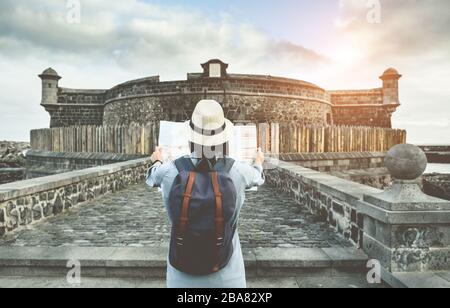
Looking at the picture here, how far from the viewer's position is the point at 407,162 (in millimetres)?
3145

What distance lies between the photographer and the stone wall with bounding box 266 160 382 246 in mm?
4055

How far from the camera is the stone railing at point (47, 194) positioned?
15.0ft

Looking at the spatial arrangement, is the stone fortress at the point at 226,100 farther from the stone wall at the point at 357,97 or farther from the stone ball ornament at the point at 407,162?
the stone ball ornament at the point at 407,162

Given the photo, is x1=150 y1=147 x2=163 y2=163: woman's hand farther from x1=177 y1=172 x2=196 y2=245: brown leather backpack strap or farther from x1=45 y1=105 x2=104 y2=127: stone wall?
x1=45 y1=105 x2=104 y2=127: stone wall

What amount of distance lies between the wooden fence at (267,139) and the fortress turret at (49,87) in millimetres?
8310

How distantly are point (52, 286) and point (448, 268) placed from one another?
3.78m

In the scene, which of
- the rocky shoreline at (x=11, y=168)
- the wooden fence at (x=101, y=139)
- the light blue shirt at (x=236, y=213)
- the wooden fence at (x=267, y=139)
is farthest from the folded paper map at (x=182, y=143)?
the rocky shoreline at (x=11, y=168)

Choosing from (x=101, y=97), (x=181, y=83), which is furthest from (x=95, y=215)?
(x=101, y=97)

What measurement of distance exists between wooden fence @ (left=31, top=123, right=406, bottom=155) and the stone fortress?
5.35 metres

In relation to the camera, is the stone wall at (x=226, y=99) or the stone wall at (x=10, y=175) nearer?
the stone wall at (x=226, y=99)

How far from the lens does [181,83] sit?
65.5 ft

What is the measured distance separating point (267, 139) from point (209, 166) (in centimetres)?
1263
